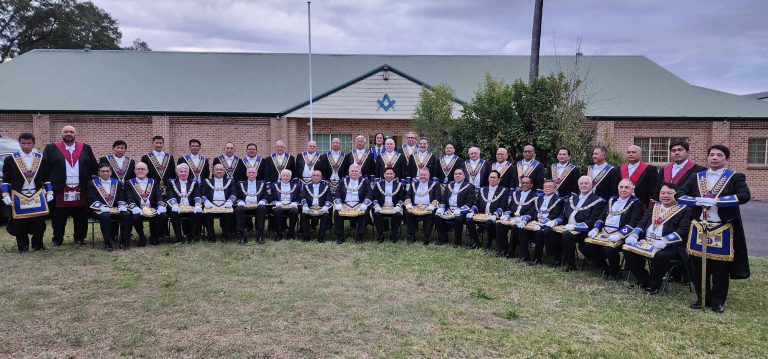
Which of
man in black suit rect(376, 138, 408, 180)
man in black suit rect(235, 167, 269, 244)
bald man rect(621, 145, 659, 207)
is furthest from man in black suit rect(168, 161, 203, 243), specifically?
bald man rect(621, 145, 659, 207)

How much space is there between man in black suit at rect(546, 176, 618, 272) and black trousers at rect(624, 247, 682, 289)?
768 mm

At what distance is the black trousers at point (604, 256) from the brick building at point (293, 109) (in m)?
10.7

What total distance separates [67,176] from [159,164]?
4.85ft

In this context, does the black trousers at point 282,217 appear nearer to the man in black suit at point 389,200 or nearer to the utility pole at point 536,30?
the man in black suit at point 389,200

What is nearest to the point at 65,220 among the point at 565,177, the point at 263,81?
the point at 565,177

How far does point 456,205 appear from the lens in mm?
8758

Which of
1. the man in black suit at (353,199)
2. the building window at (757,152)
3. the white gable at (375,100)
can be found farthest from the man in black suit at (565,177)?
the building window at (757,152)

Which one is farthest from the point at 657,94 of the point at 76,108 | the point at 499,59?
the point at 76,108

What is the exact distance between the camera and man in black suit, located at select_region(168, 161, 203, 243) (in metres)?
8.68

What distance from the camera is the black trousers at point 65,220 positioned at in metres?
8.23

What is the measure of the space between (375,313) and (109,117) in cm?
1748

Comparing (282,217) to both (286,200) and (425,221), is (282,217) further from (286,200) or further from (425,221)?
(425,221)

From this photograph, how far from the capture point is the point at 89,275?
256 inches

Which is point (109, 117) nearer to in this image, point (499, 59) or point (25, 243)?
point (25, 243)
